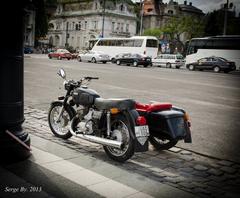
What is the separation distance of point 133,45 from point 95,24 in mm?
37096

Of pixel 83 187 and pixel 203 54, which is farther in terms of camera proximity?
pixel 203 54

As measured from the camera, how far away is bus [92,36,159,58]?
42.5 metres

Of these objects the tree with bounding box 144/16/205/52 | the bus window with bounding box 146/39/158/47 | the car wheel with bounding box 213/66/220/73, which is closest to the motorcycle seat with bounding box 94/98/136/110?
the car wheel with bounding box 213/66/220/73

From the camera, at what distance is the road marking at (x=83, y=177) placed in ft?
12.6

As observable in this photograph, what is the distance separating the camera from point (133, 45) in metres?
43.5

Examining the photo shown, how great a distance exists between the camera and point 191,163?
5.11 m

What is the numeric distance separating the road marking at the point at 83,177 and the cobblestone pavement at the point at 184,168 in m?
0.53

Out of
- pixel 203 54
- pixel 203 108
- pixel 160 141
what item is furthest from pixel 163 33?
pixel 160 141

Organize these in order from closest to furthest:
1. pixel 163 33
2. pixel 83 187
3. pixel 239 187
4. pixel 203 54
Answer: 1. pixel 83 187
2. pixel 239 187
3. pixel 203 54
4. pixel 163 33

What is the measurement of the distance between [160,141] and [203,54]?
103ft

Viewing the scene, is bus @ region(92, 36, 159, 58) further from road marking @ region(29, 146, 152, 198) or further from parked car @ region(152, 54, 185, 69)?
road marking @ region(29, 146, 152, 198)

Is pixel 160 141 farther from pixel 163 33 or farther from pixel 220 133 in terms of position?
pixel 163 33

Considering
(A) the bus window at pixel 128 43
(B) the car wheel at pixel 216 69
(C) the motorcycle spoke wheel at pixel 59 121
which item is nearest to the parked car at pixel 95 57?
(A) the bus window at pixel 128 43

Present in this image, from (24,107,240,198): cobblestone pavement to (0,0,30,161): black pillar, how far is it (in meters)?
1.17
